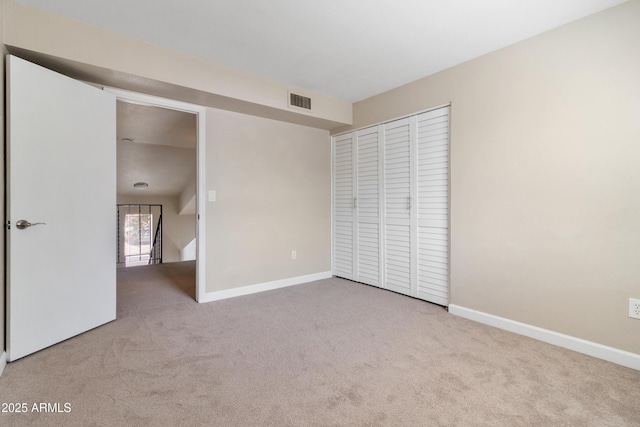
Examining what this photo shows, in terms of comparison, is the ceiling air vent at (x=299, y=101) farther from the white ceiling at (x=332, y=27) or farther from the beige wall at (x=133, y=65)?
the white ceiling at (x=332, y=27)

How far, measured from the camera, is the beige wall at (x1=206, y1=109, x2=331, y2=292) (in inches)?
131

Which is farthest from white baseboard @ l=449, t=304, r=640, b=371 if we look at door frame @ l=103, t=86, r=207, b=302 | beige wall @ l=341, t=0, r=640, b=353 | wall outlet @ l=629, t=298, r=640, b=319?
door frame @ l=103, t=86, r=207, b=302

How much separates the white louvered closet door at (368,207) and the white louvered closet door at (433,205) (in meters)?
0.61

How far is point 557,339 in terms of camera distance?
2215 millimetres

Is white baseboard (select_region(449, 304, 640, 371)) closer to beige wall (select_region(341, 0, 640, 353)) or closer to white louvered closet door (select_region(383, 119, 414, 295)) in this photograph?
beige wall (select_region(341, 0, 640, 353))

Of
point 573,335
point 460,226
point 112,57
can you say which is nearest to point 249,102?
point 112,57

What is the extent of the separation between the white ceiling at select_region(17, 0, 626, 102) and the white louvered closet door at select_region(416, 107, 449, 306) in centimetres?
59

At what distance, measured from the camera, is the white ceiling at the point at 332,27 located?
2.01 meters

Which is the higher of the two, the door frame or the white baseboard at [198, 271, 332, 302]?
the door frame

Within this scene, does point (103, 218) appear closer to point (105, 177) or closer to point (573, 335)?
point (105, 177)

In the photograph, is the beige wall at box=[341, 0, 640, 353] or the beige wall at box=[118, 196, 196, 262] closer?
the beige wall at box=[341, 0, 640, 353]

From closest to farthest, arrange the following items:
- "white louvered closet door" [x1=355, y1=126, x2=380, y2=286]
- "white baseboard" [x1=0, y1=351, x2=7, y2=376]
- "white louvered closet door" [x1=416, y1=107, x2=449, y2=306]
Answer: "white baseboard" [x1=0, y1=351, x2=7, y2=376] → "white louvered closet door" [x1=416, y1=107, x2=449, y2=306] → "white louvered closet door" [x1=355, y1=126, x2=380, y2=286]

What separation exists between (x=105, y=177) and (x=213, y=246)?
3.95 ft

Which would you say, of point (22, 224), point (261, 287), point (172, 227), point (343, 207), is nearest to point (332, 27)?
point (343, 207)
